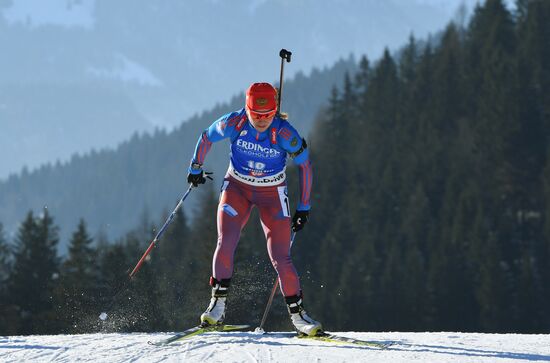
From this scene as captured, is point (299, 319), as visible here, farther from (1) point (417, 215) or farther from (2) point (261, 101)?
(1) point (417, 215)

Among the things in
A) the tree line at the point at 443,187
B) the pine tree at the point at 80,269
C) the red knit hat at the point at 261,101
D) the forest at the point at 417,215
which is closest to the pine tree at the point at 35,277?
the forest at the point at 417,215

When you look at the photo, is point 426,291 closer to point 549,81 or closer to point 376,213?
point 376,213

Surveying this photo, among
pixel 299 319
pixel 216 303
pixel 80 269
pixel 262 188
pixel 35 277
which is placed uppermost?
pixel 262 188

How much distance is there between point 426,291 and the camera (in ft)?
207

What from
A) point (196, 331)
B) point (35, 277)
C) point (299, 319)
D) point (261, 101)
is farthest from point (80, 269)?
point (261, 101)

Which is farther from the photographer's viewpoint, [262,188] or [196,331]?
[262,188]

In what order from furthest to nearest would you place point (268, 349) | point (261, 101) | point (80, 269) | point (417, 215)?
point (417, 215), point (80, 269), point (261, 101), point (268, 349)

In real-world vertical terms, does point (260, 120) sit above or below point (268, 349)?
above

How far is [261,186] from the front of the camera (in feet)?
28.8

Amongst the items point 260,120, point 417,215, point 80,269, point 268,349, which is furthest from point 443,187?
point 268,349

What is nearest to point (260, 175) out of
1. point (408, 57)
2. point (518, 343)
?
point (518, 343)

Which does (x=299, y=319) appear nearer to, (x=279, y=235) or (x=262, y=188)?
→ (x=279, y=235)

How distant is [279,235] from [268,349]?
4.28 ft

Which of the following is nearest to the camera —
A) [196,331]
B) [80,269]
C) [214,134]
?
[196,331]
